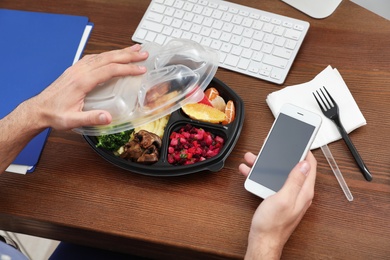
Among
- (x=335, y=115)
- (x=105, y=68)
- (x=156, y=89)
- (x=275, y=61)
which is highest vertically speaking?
(x=105, y=68)

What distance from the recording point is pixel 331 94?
110 centimetres

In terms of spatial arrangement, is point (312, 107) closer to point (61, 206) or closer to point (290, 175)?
point (290, 175)

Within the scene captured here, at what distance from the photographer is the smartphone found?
959 mm

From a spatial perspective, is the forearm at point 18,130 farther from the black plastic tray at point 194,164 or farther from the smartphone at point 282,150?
the smartphone at point 282,150

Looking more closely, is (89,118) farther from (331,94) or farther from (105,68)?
(331,94)

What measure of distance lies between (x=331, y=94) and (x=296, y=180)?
0.28 meters

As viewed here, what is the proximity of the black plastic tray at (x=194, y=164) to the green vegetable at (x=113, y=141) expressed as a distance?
0.04 feet

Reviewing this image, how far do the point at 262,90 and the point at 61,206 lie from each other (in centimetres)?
49

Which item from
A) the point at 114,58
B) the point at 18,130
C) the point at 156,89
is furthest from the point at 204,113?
the point at 18,130

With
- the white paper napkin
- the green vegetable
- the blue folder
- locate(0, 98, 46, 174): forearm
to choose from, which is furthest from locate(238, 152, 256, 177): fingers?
the blue folder

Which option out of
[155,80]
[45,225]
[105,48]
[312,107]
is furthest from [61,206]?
[312,107]

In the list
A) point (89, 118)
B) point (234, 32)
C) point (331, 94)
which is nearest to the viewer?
point (89, 118)

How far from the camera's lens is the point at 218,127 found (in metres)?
1.05

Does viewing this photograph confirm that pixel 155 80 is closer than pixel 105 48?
Yes
